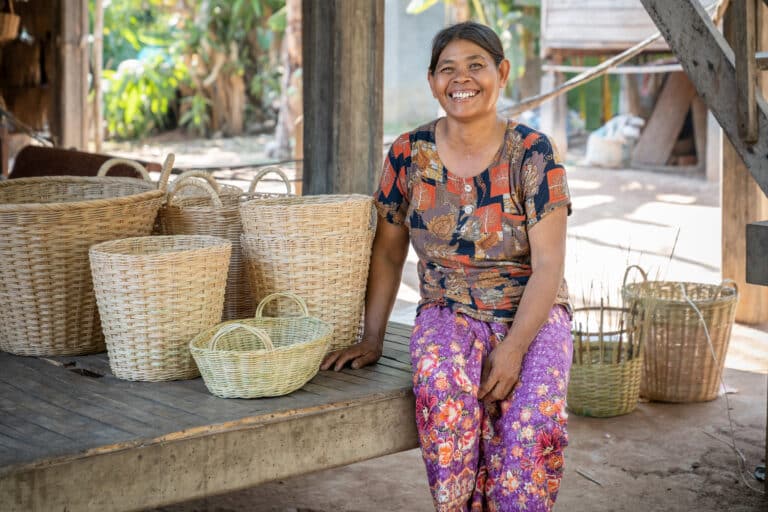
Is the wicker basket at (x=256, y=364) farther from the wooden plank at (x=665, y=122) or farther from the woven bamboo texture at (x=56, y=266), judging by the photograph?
the wooden plank at (x=665, y=122)

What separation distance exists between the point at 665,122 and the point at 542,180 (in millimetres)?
10101

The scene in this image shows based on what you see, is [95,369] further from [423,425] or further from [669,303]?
[669,303]

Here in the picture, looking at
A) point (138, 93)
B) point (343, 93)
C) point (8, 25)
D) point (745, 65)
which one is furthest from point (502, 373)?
point (138, 93)

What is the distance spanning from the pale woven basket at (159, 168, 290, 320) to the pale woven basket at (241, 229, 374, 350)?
0.19 m

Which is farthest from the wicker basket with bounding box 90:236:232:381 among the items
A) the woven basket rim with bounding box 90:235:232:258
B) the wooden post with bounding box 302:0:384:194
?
the wooden post with bounding box 302:0:384:194

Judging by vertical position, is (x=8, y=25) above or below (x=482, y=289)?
above

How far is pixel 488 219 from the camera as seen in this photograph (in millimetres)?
2795

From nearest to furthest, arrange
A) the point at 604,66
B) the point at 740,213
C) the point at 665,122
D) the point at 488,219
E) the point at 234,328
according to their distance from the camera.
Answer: the point at 234,328 < the point at 488,219 < the point at 740,213 < the point at 604,66 < the point at 665,122

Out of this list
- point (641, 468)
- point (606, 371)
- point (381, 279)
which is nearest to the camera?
point (381, 279)

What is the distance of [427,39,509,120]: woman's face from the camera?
2.77 meters

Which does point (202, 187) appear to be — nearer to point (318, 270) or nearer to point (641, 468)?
point (318, 270)

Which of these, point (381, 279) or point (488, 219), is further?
point (381, 279)

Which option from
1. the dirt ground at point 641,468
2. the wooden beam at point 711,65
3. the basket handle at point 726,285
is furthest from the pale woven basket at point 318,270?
Result: the basket handle at point 726,285

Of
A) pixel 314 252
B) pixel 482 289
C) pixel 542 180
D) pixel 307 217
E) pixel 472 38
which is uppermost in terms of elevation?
pixel 472 38
